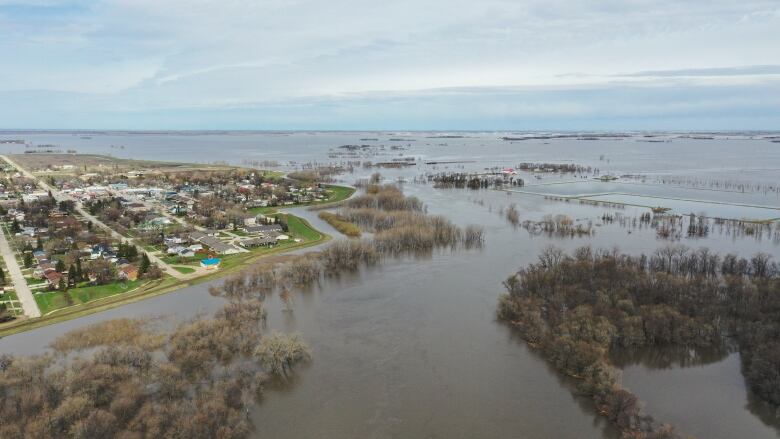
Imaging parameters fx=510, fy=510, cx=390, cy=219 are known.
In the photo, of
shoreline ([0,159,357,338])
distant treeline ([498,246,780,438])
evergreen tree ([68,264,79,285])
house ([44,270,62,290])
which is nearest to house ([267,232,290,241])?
shoreline ([0,159,357,338])

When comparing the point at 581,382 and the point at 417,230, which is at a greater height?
the point at 417,230

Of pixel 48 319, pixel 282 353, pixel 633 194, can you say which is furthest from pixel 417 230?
pixel 633 194

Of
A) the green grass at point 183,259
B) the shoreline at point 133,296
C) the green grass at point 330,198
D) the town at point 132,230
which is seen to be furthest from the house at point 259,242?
the green grass at point 330,198

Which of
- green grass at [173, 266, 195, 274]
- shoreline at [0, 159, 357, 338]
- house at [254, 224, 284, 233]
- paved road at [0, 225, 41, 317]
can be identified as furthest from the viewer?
house at [254, 224, 284, 233]

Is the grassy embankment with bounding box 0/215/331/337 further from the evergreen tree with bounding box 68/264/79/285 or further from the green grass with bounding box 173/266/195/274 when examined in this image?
the evergreen tree with bounding box 68/264/79/285

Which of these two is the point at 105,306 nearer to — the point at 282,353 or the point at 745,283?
the point at 282,353
